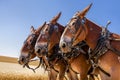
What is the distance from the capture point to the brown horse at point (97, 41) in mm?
5871

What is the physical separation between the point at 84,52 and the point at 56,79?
1758mm

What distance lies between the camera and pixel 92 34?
6.41 meters

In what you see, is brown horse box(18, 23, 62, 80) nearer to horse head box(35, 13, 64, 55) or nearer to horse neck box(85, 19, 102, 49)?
horse head box(35, 13, 64, 55)

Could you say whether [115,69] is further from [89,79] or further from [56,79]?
[56,79]

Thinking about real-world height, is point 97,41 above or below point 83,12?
below

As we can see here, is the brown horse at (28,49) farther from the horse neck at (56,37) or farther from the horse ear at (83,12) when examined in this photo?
Answer: the horse ear at (83,12)

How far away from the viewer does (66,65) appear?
337 inches

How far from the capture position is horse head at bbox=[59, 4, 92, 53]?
6.23 meters

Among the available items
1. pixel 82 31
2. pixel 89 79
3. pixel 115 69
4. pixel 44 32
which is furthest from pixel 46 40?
pixel 115 69

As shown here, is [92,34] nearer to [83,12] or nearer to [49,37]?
[83,12]

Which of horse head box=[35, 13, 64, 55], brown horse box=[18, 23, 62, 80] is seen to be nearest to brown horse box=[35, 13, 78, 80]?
horse head box=[35, 13, 64, 55]

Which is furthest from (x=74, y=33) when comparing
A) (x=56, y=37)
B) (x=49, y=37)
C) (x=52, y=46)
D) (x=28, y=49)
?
(x=28, y=49)

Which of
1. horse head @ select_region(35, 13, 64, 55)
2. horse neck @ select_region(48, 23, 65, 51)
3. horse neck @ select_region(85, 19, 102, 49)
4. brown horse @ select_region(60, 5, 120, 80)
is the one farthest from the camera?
horse neck @ select_region(48, 23, 65, 51)

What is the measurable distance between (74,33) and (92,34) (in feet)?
1.23
